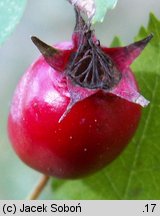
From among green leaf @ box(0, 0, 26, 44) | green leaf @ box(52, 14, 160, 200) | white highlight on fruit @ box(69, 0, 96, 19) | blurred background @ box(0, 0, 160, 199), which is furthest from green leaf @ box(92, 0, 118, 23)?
blurred background @ box(0, 0, 160, 199)

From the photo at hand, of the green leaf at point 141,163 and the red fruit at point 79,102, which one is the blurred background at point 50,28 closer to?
the green leaf at point 141,163

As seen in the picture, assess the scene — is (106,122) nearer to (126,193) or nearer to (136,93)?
(136,93)

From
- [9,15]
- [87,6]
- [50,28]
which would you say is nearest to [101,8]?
[87,6]

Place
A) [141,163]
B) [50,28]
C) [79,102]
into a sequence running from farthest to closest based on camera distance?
[50,28], [141,163], [79,102]

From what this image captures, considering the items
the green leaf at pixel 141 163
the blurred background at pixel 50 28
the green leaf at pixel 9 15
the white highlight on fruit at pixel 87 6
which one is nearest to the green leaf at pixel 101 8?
the white highlight on fruit at pixel 87 6

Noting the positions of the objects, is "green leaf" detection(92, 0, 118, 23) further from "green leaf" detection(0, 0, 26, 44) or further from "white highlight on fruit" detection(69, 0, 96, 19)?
"green leaf" detection(0, 0, 26, 44)

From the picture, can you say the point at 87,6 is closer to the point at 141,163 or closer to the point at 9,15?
the point at 9,15
